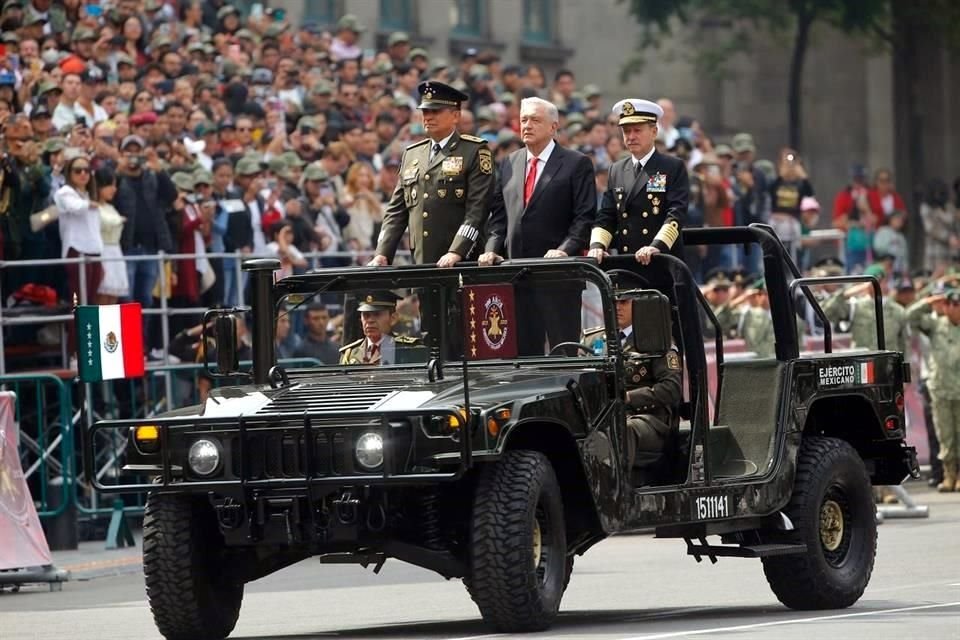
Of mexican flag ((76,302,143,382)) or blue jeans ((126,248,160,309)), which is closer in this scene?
mexican flag ((76,302,143,382))

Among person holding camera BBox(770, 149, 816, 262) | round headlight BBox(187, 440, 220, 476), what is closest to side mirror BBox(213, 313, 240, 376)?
round headlight BBox(187, 440, 220, 476)

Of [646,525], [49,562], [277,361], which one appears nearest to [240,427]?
[277,361]

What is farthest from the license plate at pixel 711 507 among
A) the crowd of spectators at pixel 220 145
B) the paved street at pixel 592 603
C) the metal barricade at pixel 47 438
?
the crowd of spectators at pixel 220 145

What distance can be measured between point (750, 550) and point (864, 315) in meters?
12.5

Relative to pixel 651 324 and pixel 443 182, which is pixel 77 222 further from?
pixel 651 324

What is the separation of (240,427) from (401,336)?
4.64ft

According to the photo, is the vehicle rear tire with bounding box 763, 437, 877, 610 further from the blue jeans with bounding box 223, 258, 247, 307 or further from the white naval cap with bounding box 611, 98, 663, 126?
the blue jeans with bounding box 223, 258, 247, 307

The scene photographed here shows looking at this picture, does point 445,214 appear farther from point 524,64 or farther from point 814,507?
point 524,64

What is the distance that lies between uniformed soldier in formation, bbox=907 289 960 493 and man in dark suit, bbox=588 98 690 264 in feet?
37.6

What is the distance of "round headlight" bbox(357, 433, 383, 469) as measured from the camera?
37.5 feet

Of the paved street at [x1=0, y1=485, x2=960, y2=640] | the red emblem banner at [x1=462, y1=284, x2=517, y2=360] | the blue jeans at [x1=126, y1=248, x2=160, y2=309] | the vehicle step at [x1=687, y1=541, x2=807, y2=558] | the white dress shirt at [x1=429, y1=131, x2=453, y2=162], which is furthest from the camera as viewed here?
the blue jeans at [x1=126, y1=248, x2=160, y2=309]

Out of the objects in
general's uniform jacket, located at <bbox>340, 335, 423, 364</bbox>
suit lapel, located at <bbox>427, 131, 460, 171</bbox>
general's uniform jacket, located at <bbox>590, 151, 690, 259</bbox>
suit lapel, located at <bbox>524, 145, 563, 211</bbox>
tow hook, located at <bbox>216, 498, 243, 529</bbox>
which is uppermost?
suit lapel, located at <bbox>427, 131, 460, 171</bbox>

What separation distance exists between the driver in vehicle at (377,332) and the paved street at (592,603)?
137cm

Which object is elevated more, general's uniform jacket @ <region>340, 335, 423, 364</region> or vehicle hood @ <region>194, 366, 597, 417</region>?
general's uniform jacket @ <region>340, 335, 423, 364</region>
